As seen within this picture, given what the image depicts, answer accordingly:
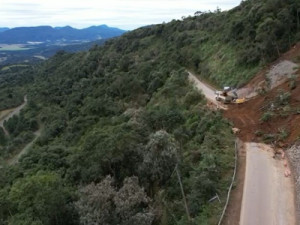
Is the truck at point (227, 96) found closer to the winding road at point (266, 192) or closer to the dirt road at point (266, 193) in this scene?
the winding road at point (266, 192)

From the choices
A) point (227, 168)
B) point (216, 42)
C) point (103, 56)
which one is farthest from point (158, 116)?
point (103, 56)

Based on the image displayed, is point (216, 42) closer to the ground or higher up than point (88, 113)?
higher up

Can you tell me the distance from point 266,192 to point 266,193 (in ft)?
0.39

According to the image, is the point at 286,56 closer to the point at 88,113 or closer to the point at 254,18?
the point at 254,18

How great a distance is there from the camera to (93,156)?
26.2 m

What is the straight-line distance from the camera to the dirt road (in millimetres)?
17344

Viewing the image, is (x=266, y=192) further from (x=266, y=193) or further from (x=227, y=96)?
(x=227, y=96)

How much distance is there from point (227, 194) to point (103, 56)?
241 ft

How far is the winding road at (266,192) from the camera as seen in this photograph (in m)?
17.4

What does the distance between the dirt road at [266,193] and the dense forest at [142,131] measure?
136 centimetres

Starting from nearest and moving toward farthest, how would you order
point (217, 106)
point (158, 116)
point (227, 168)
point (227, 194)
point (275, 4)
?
point (227, 194) → point (227, 168) → point (158, 116) → point (217, 106) → point (275, 4)

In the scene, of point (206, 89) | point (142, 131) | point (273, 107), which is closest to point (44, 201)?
point (142, 131)

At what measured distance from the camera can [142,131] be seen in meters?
30.7

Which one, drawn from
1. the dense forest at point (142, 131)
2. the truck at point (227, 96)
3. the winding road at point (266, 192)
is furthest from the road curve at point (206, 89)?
the winding road at point (266, 192)
